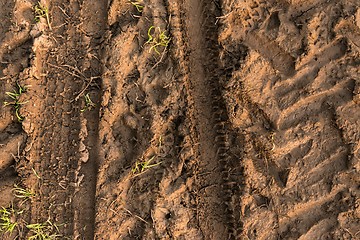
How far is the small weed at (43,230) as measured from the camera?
9.36ft

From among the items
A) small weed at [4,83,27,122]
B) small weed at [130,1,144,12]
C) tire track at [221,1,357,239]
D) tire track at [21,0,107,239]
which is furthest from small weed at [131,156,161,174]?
small weed at [130,1,144,12]

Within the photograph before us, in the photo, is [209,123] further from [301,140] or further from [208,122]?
[301,140]

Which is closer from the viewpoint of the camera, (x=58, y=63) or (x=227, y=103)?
(x=227, y=103)

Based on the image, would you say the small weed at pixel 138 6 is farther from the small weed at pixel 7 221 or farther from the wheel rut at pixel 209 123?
the small weed at pixel 7 221

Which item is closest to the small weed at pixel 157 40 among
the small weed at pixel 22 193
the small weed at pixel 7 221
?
the small weed at pixel 22 193

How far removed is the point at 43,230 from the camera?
287cm

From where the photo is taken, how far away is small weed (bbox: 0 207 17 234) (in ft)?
9.47

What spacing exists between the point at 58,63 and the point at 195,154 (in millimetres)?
1114

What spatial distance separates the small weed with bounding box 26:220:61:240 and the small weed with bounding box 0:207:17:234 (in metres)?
0.11

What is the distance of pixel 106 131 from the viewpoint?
2.90 metres

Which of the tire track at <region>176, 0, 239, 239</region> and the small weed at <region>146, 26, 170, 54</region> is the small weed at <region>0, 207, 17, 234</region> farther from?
the small weed at <region>146, 26, 170, 54</region>

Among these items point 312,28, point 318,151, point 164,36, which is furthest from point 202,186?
point 312,28

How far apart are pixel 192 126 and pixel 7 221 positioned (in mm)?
1345

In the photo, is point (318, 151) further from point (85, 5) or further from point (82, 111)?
point (85, 5)
